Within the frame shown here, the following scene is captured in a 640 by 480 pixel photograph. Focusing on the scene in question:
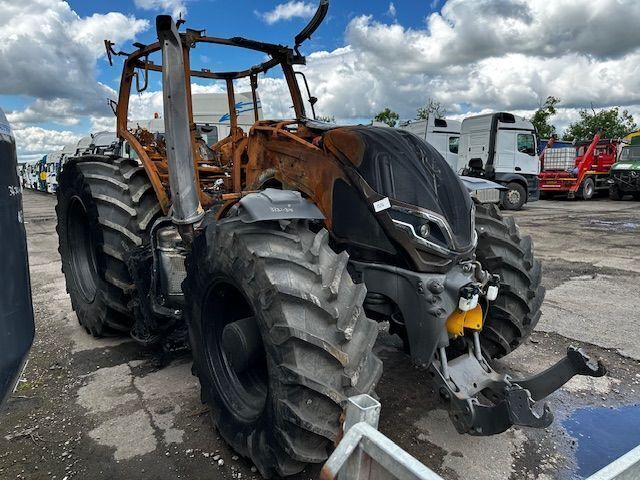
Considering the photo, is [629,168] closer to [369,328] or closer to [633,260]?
[633,260]

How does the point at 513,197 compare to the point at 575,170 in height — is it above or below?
below

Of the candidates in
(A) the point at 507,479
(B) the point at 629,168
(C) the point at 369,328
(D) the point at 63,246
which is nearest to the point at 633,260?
(A) the point at 507,479

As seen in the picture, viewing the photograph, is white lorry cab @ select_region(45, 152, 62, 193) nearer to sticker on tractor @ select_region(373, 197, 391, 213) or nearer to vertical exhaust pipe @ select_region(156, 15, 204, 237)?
vertical exhaust pipe @ select_region(156, 15, 204, 237)

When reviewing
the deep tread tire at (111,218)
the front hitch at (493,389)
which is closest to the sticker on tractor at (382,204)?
the front hitch at (493,389)

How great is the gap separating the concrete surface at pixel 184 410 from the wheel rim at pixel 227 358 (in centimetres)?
33

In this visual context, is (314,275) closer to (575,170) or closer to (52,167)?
(575,170)

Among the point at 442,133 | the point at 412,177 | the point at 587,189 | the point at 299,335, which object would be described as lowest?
the point at 587,189

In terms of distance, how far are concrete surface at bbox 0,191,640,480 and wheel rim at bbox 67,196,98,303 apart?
49 cm

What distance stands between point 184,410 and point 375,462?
2.41 meters

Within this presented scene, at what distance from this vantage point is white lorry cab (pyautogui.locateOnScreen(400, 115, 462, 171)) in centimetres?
1798

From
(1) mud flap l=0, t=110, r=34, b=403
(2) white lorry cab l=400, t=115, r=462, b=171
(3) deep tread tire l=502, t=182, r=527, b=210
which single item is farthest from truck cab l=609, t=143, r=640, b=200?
(1) mud flap l=0, t=110, r=34, b=403

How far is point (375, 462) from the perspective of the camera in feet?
3.92

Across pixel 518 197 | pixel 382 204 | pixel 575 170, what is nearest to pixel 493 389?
pixel 382 204

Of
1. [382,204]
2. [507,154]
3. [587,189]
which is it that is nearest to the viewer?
[382,204]
